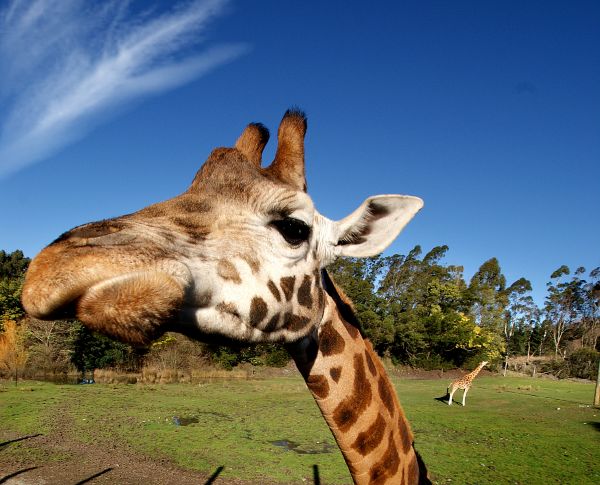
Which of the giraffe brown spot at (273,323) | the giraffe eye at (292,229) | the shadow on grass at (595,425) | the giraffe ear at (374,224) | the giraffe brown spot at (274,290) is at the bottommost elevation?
the shadow on grass at (595,425)

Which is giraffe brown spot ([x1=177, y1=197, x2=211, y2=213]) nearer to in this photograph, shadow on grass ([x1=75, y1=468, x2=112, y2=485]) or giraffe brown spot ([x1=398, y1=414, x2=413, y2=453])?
giraffe brown spot ([x1=398, y1=414, x2=413, y2=453])

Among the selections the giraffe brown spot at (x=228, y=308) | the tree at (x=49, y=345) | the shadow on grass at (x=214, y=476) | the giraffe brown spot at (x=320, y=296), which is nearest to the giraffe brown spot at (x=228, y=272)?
the giraffe brown spot at (x=228, y=308)

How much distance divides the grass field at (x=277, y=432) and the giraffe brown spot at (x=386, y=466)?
324 inches

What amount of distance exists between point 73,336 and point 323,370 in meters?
33.9

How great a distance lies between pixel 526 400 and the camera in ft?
84.0

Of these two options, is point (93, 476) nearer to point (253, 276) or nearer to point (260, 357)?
point (253, 276)

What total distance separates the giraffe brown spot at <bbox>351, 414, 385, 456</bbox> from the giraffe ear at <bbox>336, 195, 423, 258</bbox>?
115cm

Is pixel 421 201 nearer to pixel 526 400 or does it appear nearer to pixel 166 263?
pixel 166 263

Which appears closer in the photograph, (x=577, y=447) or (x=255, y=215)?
(x=255, y=215)

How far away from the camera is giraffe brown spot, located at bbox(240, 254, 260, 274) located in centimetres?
202

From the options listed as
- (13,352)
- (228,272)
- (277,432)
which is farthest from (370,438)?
(13,352)

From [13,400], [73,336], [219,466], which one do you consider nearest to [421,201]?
[219,466]

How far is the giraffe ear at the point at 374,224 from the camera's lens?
259 cm

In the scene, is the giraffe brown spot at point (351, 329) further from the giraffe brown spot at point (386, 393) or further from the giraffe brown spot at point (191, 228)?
the giraffe brown spot at point (191, 228)
